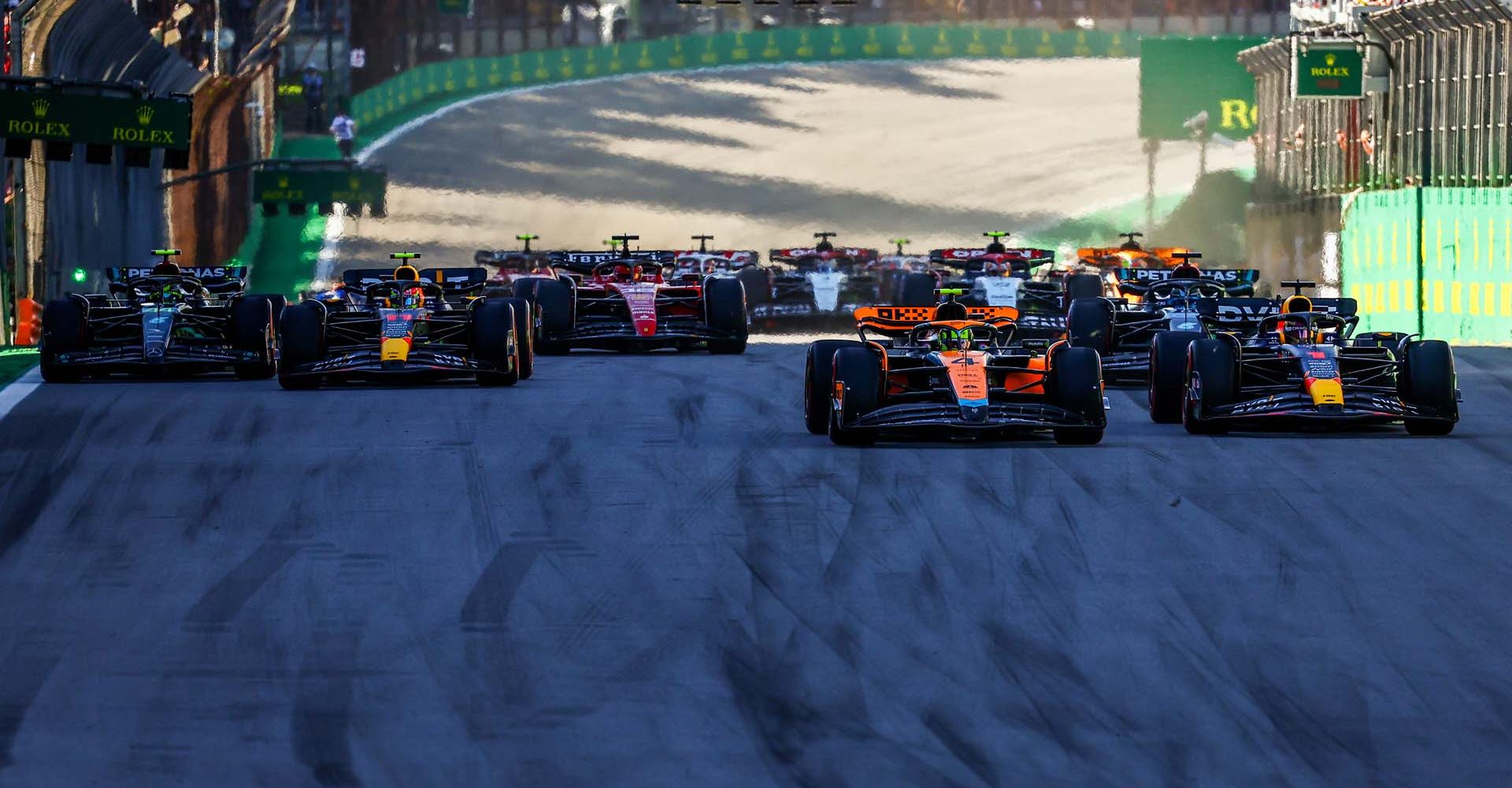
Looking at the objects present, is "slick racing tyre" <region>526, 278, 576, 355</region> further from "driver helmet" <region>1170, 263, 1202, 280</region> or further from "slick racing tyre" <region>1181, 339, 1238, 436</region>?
"slick racing tyre" <region>1181, 339, 1238, 436</region>

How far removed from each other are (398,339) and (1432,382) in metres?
9.18

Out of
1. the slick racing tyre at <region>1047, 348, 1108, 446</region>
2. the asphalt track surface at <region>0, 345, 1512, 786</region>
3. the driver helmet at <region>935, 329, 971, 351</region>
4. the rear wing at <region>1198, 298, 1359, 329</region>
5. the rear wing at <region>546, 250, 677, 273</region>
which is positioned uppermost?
the rear wing at <region>546, 250, 677, 273</region>

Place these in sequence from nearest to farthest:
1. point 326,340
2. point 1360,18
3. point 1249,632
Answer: point 1249,632 → point 326,340 → point 1360,18

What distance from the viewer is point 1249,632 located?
10680 mm

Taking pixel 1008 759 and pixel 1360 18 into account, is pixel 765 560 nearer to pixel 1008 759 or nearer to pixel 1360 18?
pixel 1008 759

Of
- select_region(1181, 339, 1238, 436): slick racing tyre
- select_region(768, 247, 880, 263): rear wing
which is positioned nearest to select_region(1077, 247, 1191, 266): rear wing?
select_region(768, 247, 880, 263): rear wing

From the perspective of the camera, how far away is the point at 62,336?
23547mm

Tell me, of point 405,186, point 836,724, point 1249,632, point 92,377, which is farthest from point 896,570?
point 405,186

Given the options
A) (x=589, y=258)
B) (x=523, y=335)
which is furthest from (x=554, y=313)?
(x=523, y=335)

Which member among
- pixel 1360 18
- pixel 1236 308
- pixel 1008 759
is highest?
pixel 1360 18

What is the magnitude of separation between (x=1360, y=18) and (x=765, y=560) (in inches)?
1561

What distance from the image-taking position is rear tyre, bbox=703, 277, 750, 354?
94.1 feet

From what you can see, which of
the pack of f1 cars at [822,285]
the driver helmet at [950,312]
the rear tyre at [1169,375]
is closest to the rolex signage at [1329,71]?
the pack of f1 cars at [822,285]

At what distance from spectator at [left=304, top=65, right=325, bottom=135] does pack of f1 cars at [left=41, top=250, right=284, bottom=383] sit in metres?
56.6
